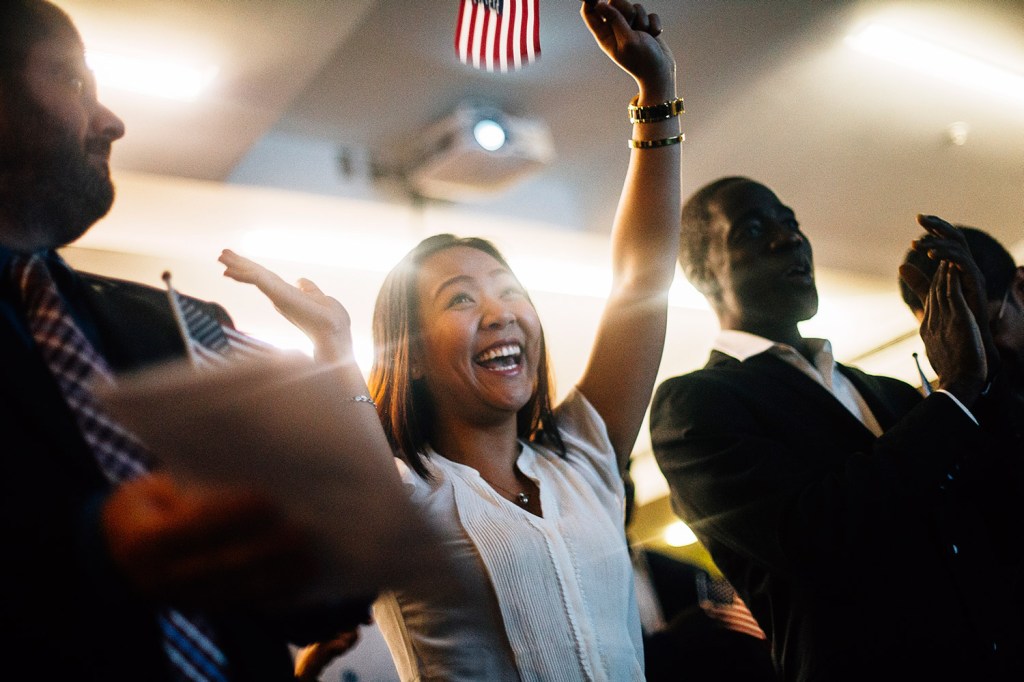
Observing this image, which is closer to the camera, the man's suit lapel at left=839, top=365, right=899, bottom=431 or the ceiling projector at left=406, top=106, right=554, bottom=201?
the man's suit lapel at left=839, top=365, right=899, bottom=431

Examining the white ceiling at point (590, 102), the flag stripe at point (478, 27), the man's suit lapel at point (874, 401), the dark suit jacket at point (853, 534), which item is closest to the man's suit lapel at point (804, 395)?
the dark suit jacket at point (853, 534)

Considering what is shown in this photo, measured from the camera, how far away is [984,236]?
6.35ft

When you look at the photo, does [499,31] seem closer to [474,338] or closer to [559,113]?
[474,338]

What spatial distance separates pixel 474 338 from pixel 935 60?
2523 millimetres

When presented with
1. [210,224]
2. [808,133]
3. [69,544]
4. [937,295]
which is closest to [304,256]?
[210,224]

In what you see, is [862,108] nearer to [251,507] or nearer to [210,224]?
[210,224]

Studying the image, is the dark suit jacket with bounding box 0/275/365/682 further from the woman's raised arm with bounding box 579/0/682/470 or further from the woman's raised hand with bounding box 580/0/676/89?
the woman's raised hand with bounding box 580/0/676/89

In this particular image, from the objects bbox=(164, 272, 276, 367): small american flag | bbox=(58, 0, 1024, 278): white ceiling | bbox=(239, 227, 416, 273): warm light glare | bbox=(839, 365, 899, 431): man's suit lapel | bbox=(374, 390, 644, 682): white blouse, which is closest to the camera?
bbox=(164, 272, 276, 367): small american flag

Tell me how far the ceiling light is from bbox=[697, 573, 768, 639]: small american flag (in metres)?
2.19

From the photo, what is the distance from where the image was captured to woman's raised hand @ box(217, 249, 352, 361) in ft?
3.28

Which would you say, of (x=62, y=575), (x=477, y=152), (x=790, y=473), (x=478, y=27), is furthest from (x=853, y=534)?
(x=477, y=152)

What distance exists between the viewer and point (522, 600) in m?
1.15

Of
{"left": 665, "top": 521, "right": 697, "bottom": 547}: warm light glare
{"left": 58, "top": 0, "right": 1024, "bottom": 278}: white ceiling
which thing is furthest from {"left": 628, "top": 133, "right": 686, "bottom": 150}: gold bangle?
{"left": 665, "top": 521, "right": 697, "bottom": 547}: warm light glare

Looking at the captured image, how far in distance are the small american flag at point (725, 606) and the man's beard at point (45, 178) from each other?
850 mm
